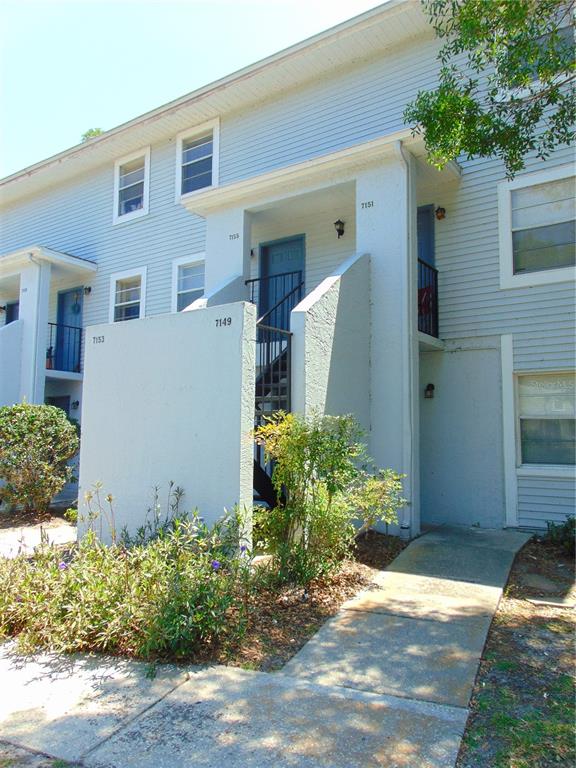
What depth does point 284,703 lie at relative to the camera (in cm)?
309

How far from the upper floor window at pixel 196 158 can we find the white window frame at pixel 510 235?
6043 millimetres

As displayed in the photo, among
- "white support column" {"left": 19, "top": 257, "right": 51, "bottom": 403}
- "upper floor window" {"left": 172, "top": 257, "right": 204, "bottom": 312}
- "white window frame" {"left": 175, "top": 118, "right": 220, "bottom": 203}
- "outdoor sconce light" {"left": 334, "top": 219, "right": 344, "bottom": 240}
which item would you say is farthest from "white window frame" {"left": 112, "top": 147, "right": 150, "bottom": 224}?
"outdoor sconce light" {"left": 334, "top": 219, "right": 344, "bottom": 240}

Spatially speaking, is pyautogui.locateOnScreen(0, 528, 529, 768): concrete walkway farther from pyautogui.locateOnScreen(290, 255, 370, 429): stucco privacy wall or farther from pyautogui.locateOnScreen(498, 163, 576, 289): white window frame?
pyautogui.locateOnScreen(498, 163, 576, 289): white window frame

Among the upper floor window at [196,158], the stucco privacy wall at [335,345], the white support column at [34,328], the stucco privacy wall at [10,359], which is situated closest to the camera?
the stucco privacy wall at [335,345]

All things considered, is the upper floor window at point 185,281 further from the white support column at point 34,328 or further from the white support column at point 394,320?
the white support column at point 394,320

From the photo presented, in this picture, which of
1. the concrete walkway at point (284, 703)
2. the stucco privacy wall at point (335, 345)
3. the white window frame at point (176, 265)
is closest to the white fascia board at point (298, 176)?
the stucco privacy wall at point (335, 345)

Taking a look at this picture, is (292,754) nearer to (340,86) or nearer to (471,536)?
(471,536)

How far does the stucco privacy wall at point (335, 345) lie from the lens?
19.8 feet

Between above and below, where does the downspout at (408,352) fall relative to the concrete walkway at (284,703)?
above

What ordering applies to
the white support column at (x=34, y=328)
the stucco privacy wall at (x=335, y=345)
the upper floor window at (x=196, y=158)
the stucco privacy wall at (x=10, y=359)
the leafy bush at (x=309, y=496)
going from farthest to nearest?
the white support column at (x=34, y=328), the stucco privacy wall at (x=10, y=359), the upper floor window at (x=196, y=158), the stucco privacy wall at (x=335, y=345), the leafy bush at (x=309, y=496)

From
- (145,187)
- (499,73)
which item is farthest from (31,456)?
(499,73)

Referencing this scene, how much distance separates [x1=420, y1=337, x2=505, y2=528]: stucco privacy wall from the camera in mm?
7930

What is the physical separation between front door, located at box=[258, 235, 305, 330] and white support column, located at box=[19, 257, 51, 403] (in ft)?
18.0

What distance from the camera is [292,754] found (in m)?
2.59
